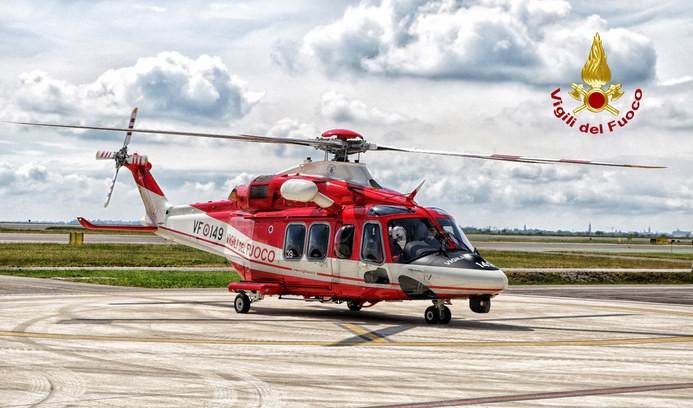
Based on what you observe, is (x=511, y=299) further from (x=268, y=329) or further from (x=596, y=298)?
(x=268, y=329)

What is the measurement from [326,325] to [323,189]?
3657 millimetres

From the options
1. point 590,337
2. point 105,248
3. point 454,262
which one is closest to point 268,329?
point 454,262

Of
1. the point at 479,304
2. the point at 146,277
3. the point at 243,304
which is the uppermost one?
the point at 479,304

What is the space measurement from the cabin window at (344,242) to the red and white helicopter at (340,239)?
0.09 ft

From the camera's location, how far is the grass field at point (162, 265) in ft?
117

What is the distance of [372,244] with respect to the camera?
19609 mm

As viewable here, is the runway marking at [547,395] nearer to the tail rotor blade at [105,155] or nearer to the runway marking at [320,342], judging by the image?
the runway marking at [320,342]

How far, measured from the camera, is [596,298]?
99.8 feet

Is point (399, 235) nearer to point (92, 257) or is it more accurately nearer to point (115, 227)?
point (115, 227)

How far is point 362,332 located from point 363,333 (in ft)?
0.62

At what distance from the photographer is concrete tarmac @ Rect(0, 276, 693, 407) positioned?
10.5 m

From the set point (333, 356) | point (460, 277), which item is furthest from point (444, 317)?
point (333, 356)

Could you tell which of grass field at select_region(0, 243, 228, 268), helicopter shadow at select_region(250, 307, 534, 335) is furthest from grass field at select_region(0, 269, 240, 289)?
helicopter shadow at select_region(250, 307, 534, 335)

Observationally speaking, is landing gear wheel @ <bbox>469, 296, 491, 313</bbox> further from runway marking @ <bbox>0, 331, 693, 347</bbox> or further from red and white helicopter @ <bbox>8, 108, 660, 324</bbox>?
runway marking @ <bbox>0, 331, 693, 347</bbox>
